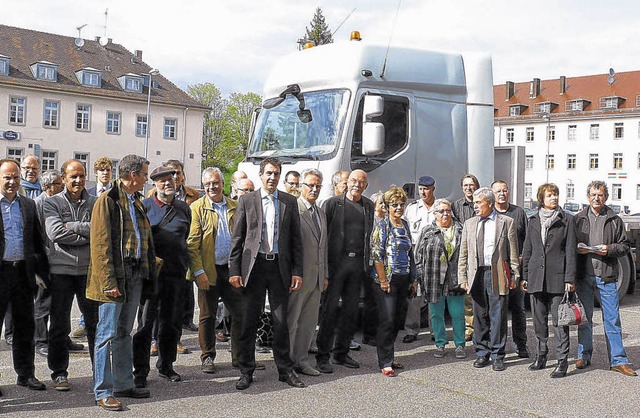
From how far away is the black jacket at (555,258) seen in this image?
734cm

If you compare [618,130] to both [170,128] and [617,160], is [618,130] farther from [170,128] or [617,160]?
[170,128]

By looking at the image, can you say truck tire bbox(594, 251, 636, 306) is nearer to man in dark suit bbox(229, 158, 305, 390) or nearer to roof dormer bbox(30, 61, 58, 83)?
man in dark suit bbox(229, 158, 305, 390)

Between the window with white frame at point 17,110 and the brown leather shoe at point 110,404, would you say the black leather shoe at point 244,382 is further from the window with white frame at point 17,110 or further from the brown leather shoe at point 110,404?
the window with white frame at point 17,110

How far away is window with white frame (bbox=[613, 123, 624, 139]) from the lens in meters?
67.7

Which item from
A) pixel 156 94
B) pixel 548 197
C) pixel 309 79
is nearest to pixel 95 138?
pixel 156 94

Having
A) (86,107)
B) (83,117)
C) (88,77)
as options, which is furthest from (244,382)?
(88,77)

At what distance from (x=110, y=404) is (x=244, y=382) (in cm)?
124

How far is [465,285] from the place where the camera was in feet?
25.7

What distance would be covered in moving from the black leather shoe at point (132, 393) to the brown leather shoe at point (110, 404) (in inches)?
11.0

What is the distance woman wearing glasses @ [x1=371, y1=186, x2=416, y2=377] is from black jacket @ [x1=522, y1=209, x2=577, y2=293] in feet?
4.03

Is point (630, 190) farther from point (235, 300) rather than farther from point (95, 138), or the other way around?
point (235, 300)

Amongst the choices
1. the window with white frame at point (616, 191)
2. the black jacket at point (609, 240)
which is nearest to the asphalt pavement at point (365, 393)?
the black jacket at point (609, 240)

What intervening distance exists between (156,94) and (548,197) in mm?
47458

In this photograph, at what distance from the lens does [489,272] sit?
7.73 meters
